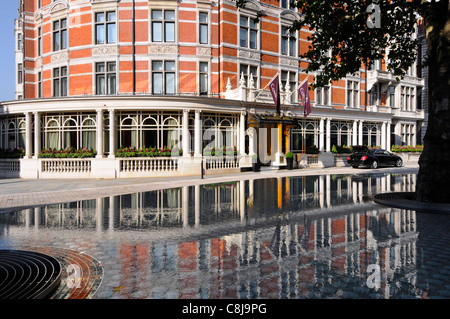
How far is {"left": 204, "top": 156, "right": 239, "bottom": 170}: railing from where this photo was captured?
21219 millimetres

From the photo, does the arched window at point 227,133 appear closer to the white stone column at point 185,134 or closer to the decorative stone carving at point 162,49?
the white stone column at point 185,134

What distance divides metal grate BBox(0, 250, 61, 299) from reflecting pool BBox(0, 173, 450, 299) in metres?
0.59

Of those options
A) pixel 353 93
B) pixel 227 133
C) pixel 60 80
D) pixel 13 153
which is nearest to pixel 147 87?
pixel 227 133

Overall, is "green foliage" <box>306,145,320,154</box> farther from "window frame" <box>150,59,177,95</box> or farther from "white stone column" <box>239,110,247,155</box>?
"window frame" <box>150,59,177,95</box>

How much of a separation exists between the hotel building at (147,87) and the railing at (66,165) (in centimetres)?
6

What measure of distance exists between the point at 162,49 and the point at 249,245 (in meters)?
19.2

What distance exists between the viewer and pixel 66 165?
19.7m

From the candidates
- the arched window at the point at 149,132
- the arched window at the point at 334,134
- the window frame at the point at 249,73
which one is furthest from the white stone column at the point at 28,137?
the arched window at the point at 334,134

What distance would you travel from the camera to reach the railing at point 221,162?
2122cm

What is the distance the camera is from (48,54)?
23.6m

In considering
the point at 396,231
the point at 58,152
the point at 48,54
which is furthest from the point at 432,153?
the point at 48,54

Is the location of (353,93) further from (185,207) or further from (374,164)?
(185,207)

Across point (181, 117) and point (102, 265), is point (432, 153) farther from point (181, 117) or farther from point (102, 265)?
point (181, 117)

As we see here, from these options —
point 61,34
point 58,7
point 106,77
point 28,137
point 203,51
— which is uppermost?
point 58,7
